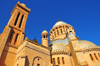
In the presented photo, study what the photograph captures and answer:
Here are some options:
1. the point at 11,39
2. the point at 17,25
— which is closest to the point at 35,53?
the point at 11,39

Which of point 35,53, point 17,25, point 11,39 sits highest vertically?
point 17,25

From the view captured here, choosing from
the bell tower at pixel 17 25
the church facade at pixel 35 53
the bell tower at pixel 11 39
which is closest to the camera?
the church facade at pixel 35 53

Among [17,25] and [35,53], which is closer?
[35,53]

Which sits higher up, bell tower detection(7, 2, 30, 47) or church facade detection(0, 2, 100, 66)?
bell tower detection(7, 2, 30, 47)

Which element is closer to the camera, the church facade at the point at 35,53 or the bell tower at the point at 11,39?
the church facade at the point at 35,53

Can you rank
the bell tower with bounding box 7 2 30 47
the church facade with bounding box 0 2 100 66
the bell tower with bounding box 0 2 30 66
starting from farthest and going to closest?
the bell tower with bounding box 7 2 30 47 → the bell tower with bounding box 0 2 30 66 → the church facade with bounding box 0 2 100 66

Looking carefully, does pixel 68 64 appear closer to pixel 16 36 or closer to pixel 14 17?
pixel 16 36

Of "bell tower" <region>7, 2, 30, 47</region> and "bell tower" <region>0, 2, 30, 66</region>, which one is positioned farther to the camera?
"bell tower" <region>7, 2, 30, 47</region>

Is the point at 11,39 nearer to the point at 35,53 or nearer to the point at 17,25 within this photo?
the point at 17,25

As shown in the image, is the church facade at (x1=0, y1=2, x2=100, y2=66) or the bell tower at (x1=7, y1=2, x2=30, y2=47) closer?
the church facade at (x1=0, y1=2, x2=100, y2=66)

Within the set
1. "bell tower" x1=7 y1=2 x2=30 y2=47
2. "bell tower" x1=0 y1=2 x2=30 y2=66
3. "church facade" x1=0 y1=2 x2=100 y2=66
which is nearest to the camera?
"church facade" x1=0 y1=2 x2=100 y2=66

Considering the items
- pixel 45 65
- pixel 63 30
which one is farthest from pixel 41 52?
pixel 63 30

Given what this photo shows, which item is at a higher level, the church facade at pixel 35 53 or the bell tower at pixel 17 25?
the bell tower at pixel 17 25

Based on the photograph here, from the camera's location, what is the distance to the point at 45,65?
1332 centimetres
